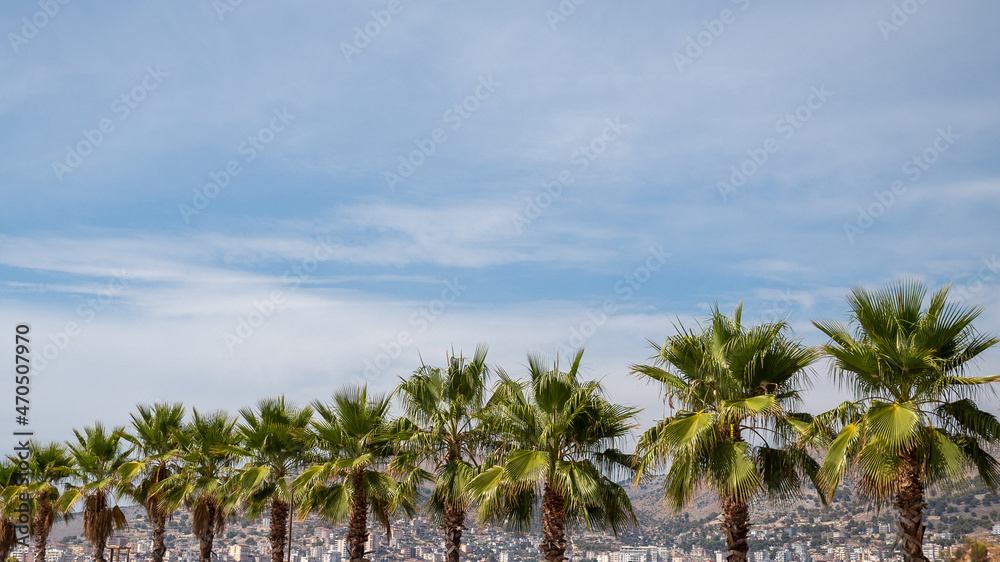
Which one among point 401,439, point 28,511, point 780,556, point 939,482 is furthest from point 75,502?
point 780,556

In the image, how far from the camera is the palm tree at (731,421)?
38.5 feet

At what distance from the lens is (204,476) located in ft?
69.8

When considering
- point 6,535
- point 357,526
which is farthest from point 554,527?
point 6,535

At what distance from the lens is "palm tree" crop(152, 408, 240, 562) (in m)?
20.6

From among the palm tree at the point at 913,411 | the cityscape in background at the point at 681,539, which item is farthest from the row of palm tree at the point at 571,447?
the cityscape in background at the point at 681,539

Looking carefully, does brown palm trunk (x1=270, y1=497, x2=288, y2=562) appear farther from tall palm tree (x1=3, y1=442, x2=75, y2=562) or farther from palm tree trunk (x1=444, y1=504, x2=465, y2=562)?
tall palm tree (x1=3, y1=442, x2=75, y2=562)

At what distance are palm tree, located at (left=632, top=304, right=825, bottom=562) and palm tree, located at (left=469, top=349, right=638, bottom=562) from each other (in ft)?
6.32

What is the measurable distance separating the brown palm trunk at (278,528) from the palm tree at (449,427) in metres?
5.06

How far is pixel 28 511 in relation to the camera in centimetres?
2394

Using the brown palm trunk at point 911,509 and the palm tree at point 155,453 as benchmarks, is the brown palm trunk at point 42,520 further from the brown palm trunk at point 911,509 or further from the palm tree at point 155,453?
the brown palm trunk at point 911,509

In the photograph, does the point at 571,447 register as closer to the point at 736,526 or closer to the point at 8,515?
the point at 736,526

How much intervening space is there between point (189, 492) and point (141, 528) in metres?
80.9

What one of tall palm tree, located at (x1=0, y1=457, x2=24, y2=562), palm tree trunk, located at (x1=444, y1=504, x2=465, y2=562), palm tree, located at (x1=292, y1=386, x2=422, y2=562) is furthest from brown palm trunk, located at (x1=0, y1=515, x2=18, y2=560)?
palm tree trunk, located at (x1=444, y1=504, x2=465, y2=562)

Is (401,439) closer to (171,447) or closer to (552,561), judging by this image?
(552,561)
